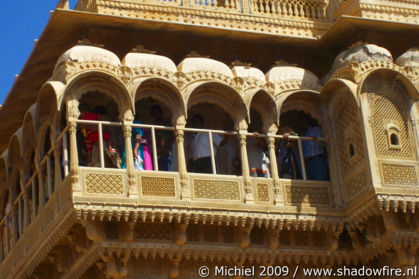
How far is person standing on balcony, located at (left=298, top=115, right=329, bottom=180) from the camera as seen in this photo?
62.9 feet

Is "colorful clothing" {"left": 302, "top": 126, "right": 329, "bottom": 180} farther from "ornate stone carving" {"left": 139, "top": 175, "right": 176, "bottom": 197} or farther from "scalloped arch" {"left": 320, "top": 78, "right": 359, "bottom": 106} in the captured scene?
"ornate stone carving" {"left": 139, "top": 175, "right": 176, "bottom": 197}

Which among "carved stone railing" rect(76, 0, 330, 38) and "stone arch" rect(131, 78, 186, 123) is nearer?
"stone arch" rect(131, 78, 186, 123)

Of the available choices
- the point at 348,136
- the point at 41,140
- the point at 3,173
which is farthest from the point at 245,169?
the point at 3,173

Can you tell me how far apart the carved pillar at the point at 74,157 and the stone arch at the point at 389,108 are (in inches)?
182

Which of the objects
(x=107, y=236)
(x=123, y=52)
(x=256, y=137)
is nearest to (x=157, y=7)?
(x=123, y=52)

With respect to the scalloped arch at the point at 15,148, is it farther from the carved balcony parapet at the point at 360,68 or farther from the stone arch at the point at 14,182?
the carved balcony parapet at the point at 360,68

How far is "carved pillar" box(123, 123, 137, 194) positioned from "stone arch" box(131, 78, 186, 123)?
23.7 inches

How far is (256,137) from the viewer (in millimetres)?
19094

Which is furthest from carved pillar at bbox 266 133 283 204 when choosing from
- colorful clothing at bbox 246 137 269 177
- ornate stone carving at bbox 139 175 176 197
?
ornate stone carving at bbox 139 175 176 197

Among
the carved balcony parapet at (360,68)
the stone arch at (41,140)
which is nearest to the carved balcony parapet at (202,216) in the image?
the carved balcony parapet at (360,68)

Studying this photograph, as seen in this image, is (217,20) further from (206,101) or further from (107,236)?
(107,236)

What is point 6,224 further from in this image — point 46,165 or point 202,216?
point 202,216

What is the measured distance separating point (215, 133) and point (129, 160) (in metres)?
1.85

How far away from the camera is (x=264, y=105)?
19.1 metres
